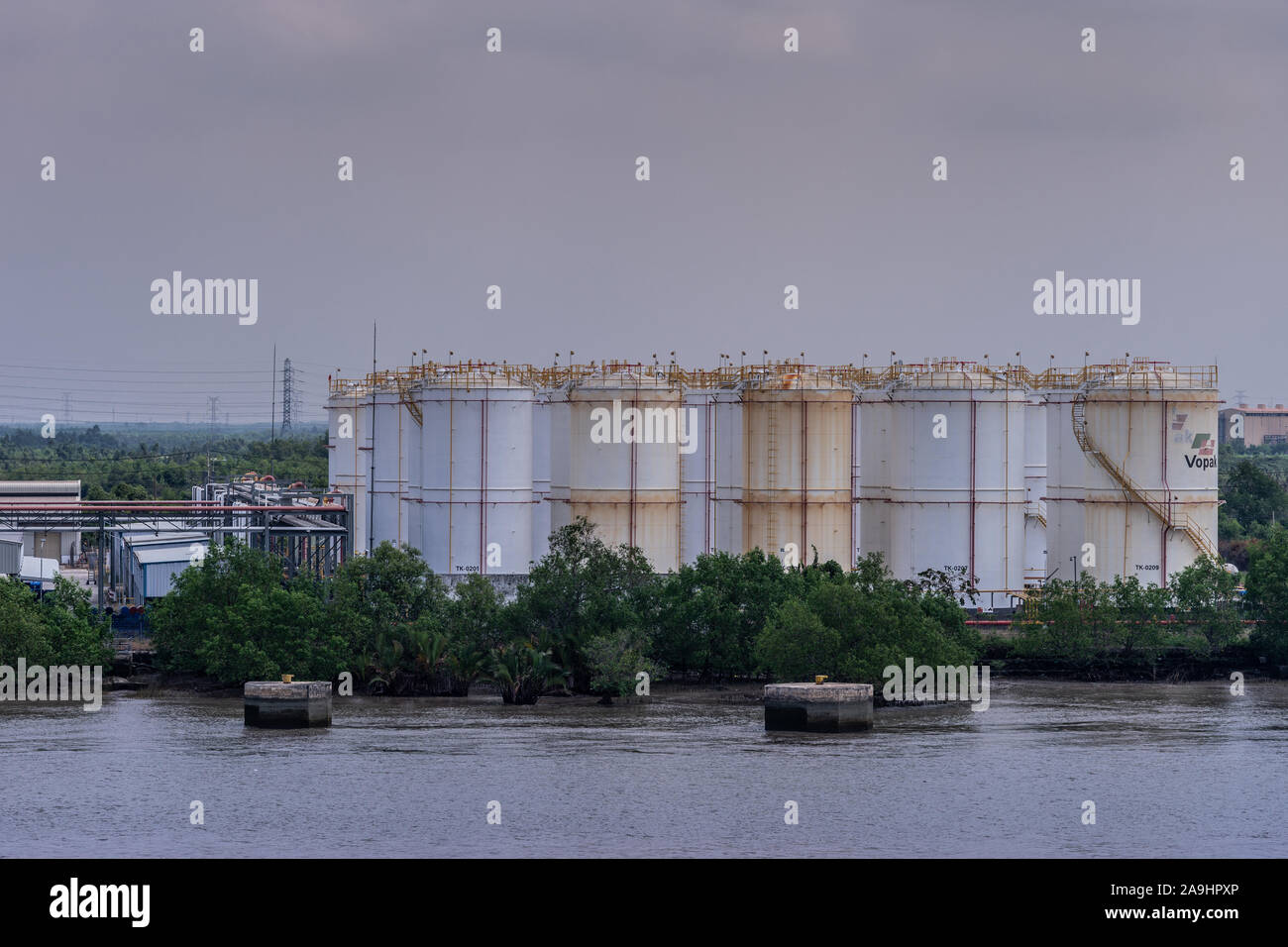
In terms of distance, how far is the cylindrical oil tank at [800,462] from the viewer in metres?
65.6

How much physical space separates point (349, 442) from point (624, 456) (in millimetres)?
23355

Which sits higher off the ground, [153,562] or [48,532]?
[48,532]

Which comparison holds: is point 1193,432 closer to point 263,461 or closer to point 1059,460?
point 1059,460

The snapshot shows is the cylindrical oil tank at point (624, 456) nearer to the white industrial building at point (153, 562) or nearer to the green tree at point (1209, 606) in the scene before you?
the white industrial building at point (153, 562)

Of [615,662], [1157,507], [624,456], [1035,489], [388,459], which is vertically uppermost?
[388,459]

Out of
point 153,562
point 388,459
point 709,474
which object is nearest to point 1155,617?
point 709,474

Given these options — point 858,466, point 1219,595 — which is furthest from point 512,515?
point 1219,595

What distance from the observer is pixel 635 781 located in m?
44.1

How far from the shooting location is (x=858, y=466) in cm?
6944

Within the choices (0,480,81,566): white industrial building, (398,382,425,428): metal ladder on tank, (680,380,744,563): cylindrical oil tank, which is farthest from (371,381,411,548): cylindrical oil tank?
(0,480,81,566): white industrial building

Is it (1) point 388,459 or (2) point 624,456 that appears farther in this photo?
(1) point 388,459

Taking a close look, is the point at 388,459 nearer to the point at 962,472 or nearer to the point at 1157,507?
the point at 962,472

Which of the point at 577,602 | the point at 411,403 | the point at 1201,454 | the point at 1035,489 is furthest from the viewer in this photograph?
the point at 1035,489

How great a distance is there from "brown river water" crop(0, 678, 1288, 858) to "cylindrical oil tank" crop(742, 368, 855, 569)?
11.5m
